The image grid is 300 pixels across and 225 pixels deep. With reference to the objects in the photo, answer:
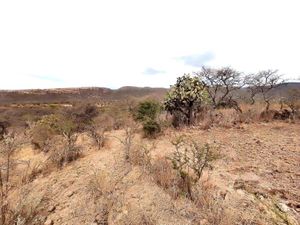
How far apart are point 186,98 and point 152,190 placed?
6.23 metres

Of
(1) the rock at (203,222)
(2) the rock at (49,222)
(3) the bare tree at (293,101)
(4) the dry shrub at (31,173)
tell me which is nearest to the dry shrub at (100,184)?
(2) the rock at (49,222)

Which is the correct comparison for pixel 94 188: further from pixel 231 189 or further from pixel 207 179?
pixel 231 189

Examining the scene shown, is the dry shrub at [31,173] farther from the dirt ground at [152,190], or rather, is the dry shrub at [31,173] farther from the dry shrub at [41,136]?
the dry shrub at [41,136]

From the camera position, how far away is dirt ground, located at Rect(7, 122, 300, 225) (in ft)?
14.5

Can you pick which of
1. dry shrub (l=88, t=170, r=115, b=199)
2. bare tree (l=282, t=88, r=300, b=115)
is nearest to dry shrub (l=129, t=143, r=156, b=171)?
dry shrub (l=88, t=170, r=115, b=199)

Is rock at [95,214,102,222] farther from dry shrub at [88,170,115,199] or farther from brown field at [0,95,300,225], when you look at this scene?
dry shrub at [88,170,115,199]

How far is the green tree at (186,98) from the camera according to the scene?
10930mm

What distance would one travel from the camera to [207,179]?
5.42 m

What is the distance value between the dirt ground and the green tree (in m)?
3.18

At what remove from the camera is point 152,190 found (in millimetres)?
5102

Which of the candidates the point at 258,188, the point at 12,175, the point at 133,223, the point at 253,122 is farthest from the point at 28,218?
the point at 253,122

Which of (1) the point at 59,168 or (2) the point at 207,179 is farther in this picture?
(1) the point at 59,168

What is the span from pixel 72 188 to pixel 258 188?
3301 millimetres

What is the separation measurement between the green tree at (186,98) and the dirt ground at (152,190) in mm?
3180
